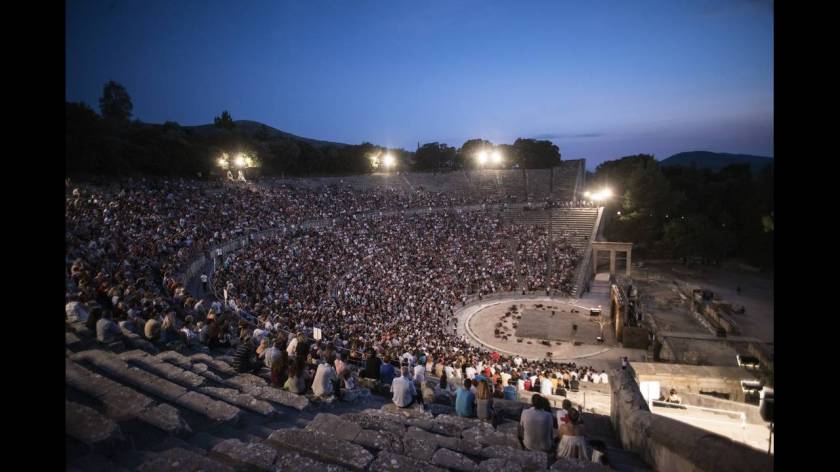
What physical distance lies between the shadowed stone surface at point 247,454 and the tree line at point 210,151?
10670 millimetres

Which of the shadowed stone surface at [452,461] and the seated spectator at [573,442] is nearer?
the shadowed stone surface at [452,461]

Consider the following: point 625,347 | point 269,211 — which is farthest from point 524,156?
point 625,347

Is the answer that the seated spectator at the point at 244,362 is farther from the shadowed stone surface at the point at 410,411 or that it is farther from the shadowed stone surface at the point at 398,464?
the shadowed stone surface at the point at 398,464

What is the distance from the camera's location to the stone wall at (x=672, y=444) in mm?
3473

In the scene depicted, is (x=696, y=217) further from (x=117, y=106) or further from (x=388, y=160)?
(x=117, y=106)

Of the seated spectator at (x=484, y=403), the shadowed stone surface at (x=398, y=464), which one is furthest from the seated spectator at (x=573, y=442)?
the shadowed stone surface at (x=398, y=464)

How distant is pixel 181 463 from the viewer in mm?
3414

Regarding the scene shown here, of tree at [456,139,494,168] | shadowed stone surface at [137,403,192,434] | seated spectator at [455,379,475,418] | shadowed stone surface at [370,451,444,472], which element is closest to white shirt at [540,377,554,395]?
seated spectator at [455,379,475,418]

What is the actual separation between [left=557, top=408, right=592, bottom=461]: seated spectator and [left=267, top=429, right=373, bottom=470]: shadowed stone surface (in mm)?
2090

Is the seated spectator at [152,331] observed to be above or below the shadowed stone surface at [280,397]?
above

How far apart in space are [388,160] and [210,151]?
2592cm

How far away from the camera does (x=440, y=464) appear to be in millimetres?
3979
